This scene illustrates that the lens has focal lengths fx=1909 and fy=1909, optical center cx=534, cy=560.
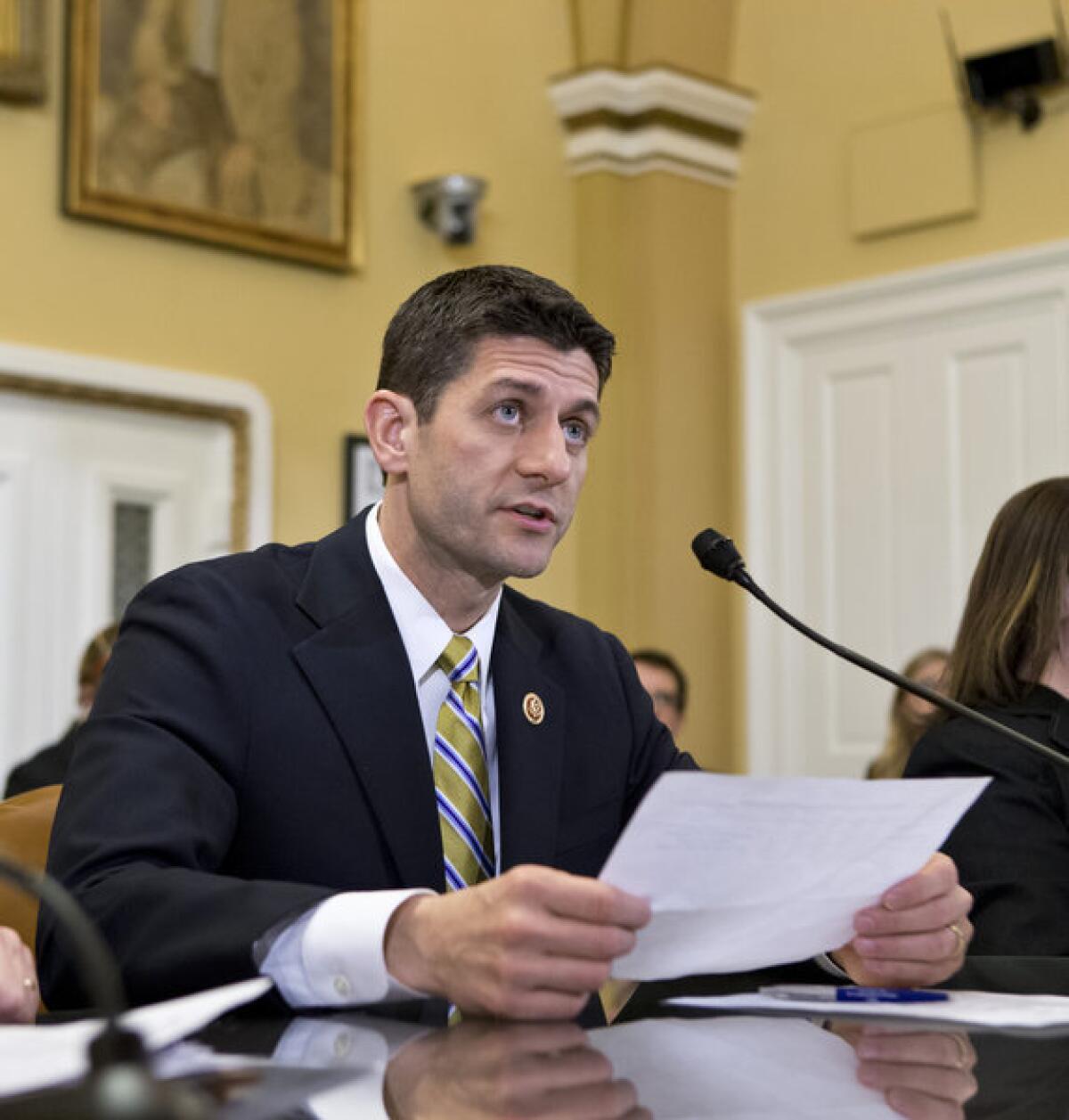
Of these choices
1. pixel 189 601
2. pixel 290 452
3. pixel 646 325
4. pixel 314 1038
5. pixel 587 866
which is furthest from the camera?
pixel 646 325

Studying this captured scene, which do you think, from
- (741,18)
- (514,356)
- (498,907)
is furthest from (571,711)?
(741,18)

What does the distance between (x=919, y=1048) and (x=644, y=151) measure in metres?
5.39

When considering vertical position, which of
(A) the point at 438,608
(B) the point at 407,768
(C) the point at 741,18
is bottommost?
(B) the point at 407,768

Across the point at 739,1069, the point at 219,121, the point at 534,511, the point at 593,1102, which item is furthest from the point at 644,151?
the point at 593,1102

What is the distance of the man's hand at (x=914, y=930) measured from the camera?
5.49 ft

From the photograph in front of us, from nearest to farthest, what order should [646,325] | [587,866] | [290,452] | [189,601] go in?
[189,601]
[587,866]
[290,452]
[646,325]

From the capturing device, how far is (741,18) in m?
6.70

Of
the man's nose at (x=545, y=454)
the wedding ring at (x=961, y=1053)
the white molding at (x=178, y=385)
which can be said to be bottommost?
the wedding ring at (x=961, y=1053)

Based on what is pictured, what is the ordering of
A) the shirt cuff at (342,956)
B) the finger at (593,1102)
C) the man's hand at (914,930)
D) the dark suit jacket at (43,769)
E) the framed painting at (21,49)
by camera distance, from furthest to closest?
the framed painting at (21,49), the dark suit jacket at (43,769), the man's hand at (914,930), the shirt cuff at (342,956), the finger at (593,1102)

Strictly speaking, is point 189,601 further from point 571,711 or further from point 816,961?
point 816,961

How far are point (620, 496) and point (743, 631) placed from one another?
0.64 m

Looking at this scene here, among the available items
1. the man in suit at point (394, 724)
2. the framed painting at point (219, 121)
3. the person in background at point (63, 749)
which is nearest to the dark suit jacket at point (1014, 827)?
the man in suit at point (394, 724)

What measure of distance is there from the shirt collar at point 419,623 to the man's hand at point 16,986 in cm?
64

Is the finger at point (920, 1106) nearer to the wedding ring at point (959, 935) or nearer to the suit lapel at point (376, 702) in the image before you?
the wedding ring at point (959, 935)
